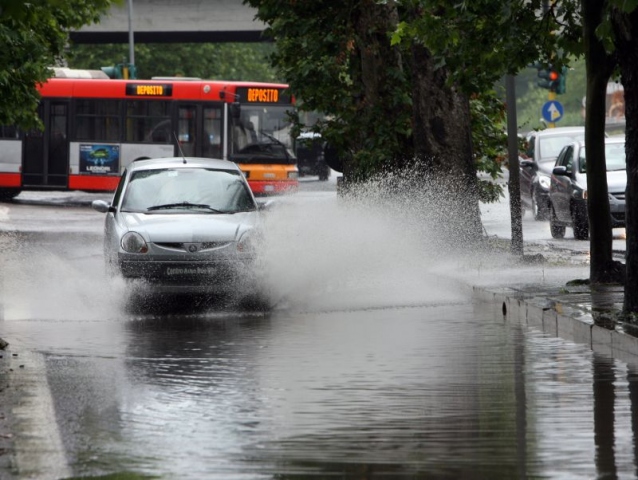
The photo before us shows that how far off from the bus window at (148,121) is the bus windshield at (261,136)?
6.33 ft

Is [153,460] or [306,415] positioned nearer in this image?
[153,460]

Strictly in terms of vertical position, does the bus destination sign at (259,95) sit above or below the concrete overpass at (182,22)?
below

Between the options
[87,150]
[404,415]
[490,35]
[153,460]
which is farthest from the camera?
[87,150]

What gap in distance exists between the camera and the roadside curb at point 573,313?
38.8 ft

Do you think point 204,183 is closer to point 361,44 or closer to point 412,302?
point 412,302

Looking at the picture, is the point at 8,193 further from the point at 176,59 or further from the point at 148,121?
the point at 176,59

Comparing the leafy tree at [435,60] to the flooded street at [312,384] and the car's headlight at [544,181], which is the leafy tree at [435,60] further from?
the car's headlight at [544,181]

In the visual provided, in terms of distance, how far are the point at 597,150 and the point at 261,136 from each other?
87.1ft

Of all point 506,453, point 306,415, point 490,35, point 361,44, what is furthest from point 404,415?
point 361,44

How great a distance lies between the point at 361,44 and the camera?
2580 cm

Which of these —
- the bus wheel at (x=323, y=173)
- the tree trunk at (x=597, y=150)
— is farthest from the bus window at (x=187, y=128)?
the tree trunk at (x=597, y=150)

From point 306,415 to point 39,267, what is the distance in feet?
44.7

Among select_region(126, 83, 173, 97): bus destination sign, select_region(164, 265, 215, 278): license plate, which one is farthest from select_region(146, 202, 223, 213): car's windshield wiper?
select_region(126, 83, 173, 97): bus destination sign

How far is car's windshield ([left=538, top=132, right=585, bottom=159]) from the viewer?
34562 millimetres
